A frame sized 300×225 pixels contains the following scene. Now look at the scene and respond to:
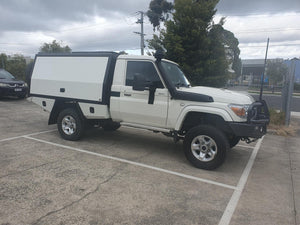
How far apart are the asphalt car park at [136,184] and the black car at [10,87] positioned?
296 inches

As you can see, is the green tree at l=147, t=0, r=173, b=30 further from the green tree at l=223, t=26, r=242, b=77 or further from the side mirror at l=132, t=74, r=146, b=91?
the side mirror at l=132, t=74, r=146, b=91

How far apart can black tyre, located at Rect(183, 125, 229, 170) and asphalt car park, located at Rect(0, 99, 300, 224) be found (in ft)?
0.62

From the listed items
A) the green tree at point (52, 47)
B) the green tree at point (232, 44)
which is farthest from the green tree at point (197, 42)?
the green tree at point (52, 47)

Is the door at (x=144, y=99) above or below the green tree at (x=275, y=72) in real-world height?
below

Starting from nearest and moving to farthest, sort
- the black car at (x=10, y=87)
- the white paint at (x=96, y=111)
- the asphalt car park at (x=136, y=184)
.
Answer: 1. the asphalt car park at (x=136, y=184)
2. the white paint at (x=96, y=111)
3. the black car at (x=10, y=87)

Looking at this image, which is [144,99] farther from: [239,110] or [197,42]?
[197,42]

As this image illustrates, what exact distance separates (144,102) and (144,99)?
0.07 meters

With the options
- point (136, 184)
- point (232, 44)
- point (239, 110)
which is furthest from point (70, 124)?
point (232, 44)

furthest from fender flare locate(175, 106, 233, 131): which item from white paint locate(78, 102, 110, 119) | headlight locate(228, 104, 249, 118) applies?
white paint locate(78, 102, 110, 119)

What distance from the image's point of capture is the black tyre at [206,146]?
449 cm

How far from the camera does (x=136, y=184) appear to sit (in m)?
3.94

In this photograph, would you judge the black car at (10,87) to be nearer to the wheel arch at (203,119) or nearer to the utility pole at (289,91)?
the wheel arch at (203,119)

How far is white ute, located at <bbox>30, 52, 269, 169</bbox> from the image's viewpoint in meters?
4.54

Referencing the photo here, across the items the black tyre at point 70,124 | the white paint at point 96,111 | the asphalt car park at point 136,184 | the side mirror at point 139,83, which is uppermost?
the side mirror at point 139,83
